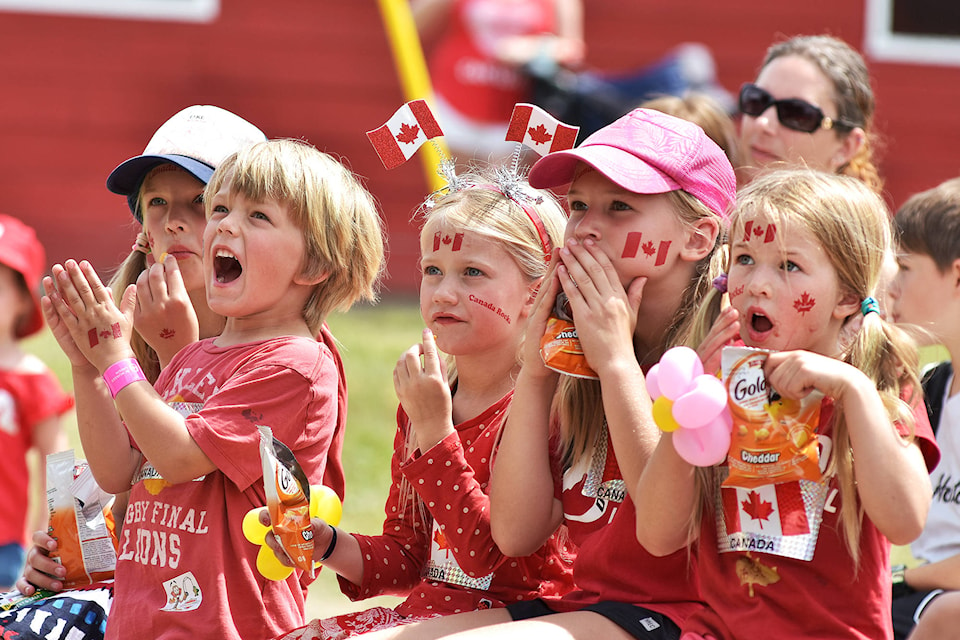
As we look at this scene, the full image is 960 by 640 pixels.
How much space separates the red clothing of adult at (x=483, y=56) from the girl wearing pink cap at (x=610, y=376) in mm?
7814

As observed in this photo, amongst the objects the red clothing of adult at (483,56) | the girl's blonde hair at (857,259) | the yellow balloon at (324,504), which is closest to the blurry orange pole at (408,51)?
the red clothing of adult at (483,56)

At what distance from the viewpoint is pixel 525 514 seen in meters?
2.81

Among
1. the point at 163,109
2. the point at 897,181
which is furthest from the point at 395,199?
the point at 897,181

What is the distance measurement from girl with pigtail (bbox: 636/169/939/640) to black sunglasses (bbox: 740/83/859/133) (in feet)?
6.04

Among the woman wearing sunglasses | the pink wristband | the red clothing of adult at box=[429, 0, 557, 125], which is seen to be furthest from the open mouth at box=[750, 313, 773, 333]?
the red clothing of adult at box=[429, 0, 557, 125]

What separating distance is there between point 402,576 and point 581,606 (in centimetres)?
64

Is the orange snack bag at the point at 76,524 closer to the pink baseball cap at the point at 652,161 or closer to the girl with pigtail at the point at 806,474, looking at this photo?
the pink baseball cap at the point at 652,161

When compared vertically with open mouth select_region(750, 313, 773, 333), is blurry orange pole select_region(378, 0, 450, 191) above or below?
above

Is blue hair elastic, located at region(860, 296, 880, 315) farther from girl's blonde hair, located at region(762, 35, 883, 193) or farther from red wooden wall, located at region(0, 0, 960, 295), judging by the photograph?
red wooden wall, located at region(0, 0, 960, 295)

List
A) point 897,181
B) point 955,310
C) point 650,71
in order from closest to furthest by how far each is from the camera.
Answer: point 955,310
point 650,71
point 897,181

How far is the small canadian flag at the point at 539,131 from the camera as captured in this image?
10.1 feet

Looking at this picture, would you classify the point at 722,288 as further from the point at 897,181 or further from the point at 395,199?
the point at 897,181

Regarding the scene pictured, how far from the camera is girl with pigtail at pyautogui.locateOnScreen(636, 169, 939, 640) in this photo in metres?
2.43

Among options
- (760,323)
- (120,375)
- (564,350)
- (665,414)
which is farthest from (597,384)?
(120,375)
